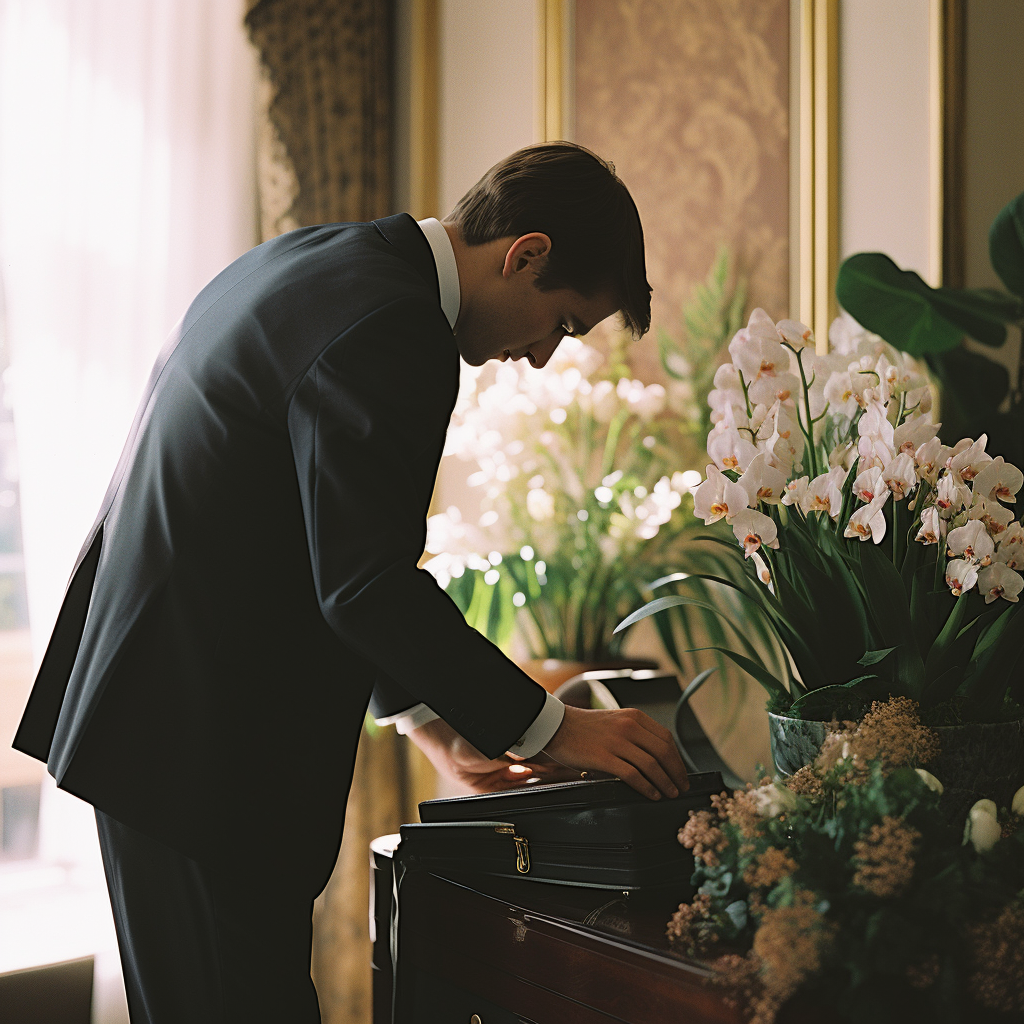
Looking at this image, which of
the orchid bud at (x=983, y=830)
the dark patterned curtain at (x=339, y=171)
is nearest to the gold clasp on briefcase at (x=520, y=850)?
the orchid bud at (x=983, y=830)

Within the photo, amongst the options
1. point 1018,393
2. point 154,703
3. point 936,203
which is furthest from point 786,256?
point 154,703

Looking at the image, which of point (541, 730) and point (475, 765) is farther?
point (475, 765)

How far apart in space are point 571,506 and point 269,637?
3.52 feet

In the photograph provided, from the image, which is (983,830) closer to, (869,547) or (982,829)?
(982,829)

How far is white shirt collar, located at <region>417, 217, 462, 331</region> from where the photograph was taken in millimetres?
1249

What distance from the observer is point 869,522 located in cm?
95

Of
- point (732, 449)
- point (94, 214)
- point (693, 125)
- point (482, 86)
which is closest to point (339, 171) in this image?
point (482, 86)

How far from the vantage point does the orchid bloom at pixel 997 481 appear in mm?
948

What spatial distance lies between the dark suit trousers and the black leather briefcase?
0.18m

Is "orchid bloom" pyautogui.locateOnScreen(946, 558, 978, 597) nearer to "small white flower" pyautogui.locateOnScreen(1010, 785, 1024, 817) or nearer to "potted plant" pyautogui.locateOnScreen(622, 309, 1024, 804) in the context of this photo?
"potted plant" pyautogui.locateOnScreen(622, 309, 1024, 804)

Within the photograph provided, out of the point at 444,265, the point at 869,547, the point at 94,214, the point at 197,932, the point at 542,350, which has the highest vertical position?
the point at 94,214

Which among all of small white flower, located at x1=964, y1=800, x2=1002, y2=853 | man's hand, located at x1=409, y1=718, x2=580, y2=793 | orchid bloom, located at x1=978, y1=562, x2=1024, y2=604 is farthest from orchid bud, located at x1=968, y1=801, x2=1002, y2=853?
man's hand, located at x1=409, y1=718, x2=580, y2=793

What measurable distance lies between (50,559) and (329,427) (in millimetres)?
1704

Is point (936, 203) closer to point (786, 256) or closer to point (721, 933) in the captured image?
point (786, 256)
